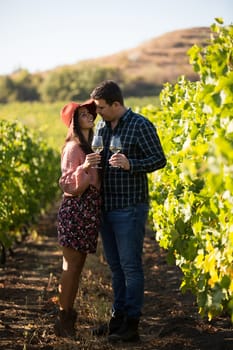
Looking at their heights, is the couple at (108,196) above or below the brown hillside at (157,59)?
below

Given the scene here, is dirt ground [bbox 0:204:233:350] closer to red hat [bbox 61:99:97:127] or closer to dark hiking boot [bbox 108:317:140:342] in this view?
dark hiking boot [bbox 108:317:140:342]

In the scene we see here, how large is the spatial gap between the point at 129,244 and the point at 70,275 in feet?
1.59

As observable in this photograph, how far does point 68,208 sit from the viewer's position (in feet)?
13.7

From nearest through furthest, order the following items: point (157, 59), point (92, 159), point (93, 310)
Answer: point (92, 159) < point (93, 310) < point (157, 59)


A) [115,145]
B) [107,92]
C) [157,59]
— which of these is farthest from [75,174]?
[157,59]

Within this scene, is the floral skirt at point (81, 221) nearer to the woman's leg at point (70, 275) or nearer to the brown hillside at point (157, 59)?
the woman's leg at point (70, 275)

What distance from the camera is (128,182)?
409cm

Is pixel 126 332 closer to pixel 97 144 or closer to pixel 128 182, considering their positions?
pixel 128 182

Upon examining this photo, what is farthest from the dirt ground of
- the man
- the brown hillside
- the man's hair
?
the brown hillside

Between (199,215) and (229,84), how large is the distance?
3.76 ft

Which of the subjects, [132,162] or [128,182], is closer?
[132,162]

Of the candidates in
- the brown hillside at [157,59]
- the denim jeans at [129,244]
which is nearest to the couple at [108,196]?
the denim jeans at [129,244]

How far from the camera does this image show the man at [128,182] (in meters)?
4.05

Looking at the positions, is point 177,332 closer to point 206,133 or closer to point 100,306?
point 100,306
